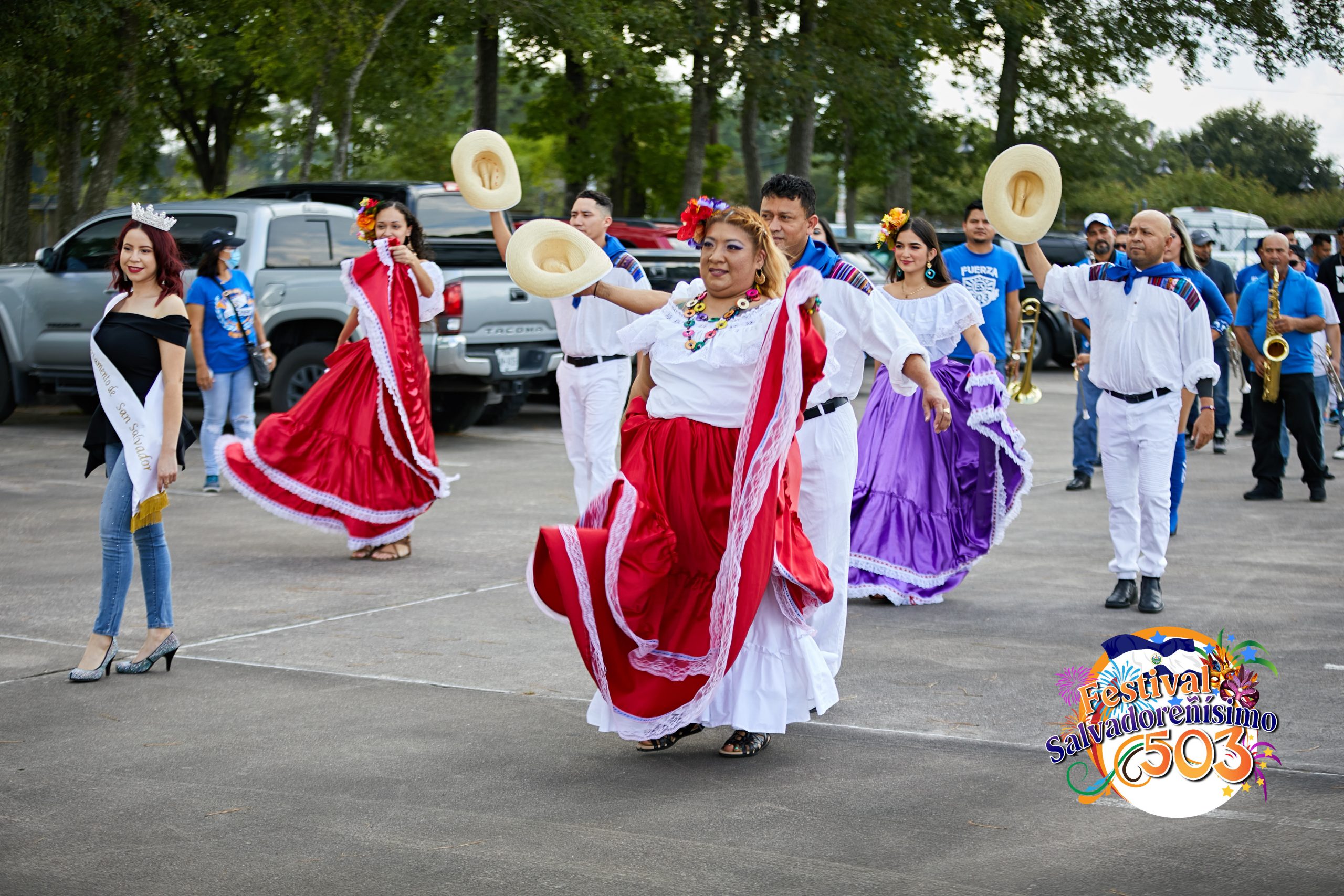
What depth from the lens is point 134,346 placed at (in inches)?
231

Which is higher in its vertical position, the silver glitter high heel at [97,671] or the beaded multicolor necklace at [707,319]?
the beaded multicolor necklace at [707,319]

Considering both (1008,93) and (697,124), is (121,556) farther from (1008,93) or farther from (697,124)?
(1008,93)

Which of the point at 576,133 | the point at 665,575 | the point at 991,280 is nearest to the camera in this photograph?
the point at 665,575

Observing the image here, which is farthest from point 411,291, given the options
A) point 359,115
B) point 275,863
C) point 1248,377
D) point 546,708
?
point 359,115

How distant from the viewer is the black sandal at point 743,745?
5043 millimetres

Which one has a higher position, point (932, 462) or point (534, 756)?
point (932, 462)

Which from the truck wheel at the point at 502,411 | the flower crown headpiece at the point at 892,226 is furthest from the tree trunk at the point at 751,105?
the flower crown headpiece at the point at 892,226

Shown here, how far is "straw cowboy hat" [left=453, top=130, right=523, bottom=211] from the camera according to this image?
21.6ft

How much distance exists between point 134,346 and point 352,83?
565 inches

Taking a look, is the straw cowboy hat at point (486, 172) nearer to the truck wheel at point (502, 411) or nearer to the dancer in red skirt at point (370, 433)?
the dancer in red skirt at point (370, 433)

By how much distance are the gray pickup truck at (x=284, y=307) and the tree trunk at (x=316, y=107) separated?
579 centimetres

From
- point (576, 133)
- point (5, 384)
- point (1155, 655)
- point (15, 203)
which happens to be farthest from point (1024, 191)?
point (576, 133)

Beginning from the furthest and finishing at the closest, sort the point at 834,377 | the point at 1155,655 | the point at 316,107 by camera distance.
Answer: the point at 316,107 → the point at 834,377 → the point at 1155,655

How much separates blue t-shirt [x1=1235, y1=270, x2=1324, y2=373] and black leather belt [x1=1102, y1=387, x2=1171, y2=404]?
464 cm
